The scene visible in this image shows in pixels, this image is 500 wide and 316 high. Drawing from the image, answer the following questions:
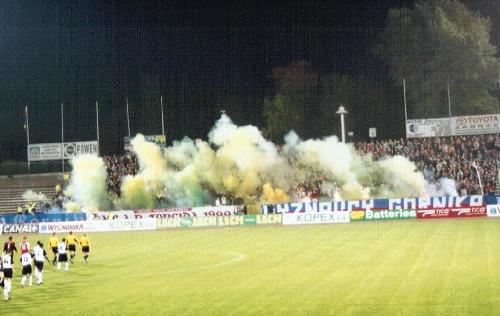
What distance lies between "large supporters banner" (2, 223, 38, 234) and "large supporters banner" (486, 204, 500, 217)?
3558 cm

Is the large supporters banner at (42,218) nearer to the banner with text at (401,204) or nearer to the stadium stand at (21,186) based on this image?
the stadium stand at (21,186)

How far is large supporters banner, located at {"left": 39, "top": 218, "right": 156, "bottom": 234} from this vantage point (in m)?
59.8

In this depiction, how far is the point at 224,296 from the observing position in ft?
78.3

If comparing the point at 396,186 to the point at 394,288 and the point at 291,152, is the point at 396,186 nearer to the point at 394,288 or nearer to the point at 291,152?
the point at 291,152

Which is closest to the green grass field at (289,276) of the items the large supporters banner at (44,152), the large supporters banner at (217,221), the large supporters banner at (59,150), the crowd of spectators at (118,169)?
the large supporters banner at (217,221)

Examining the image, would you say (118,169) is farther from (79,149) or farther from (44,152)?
(44,152)

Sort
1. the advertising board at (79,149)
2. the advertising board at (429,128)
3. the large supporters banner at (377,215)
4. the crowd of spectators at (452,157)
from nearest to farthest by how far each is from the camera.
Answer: the large supporters banner at (377,215) < the crowd of spectators at (452,157) < the advertising board at (429,128) < the advertising board at (79,149)

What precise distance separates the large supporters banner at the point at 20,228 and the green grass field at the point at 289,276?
55.2 ft

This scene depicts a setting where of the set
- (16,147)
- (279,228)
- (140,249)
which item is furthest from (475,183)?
(16,147)

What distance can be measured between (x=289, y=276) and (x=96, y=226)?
1393 inches

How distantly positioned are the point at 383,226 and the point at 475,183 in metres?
13.3

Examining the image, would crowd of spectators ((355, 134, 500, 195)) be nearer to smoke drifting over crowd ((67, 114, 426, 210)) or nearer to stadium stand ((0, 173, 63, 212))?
smoke drifting over crowd ((67, 114, 426, 210))

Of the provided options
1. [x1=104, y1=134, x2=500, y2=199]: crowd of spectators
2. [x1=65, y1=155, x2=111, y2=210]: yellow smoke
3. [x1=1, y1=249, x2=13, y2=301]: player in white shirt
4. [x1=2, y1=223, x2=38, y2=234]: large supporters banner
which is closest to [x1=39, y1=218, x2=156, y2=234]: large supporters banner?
[x1=2, y1=223, x2=38, y2=234]: large supporters banner

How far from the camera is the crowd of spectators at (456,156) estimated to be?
59.9m
